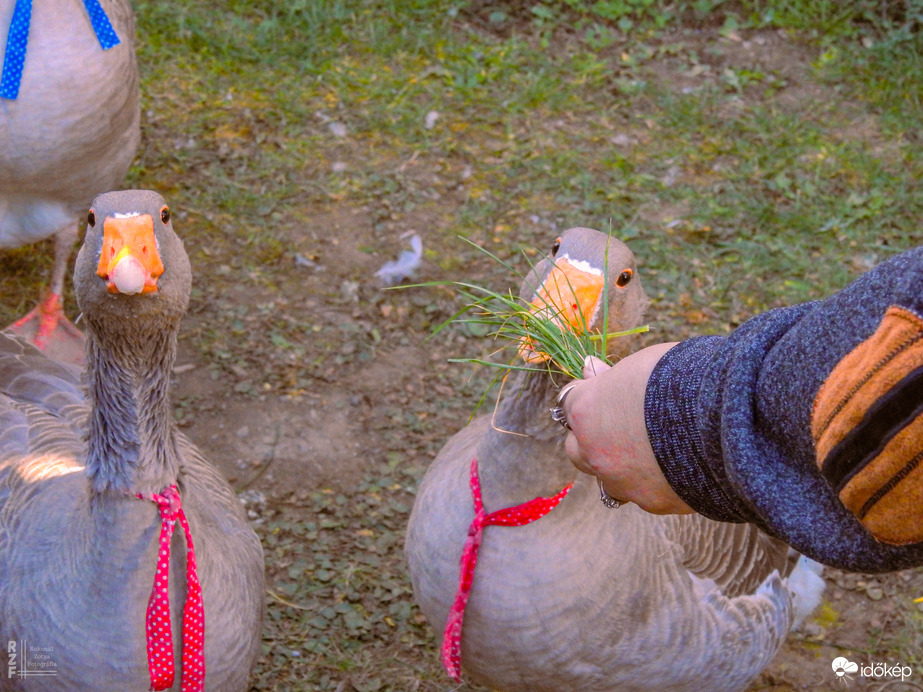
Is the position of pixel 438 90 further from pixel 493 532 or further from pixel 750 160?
pixel 493 532

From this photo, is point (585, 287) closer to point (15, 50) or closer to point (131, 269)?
point (131, 269)

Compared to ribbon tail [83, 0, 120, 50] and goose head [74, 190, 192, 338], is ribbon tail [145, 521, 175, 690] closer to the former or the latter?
goose head [74, 190, 192, 338]

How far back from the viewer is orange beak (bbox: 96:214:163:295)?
89.0 inches

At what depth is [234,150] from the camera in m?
5.82

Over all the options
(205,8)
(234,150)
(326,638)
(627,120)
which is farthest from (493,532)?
(205,8)

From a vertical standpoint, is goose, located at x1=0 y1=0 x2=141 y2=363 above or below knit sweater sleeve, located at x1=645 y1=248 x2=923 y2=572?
below

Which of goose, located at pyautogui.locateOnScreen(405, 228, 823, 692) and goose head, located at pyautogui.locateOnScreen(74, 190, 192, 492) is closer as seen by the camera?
goose head, located at pyautogui.locateOnScreen(74, 190, 192, 492)

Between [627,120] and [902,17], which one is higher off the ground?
[902,17]

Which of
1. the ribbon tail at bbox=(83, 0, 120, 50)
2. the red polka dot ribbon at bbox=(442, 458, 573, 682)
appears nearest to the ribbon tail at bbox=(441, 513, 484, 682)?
the red polka dot ribbon at bbox=(442, 458, 573, 682)

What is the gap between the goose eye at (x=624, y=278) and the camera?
9.53 ft

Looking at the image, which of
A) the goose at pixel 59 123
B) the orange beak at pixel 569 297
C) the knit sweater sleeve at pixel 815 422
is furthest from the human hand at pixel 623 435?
the goose at pixel 59 123

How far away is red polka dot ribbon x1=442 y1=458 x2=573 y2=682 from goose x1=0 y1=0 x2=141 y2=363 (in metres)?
2.37

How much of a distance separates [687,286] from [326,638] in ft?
9.19

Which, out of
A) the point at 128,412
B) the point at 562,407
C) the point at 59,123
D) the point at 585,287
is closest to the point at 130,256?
the point at 128,412
